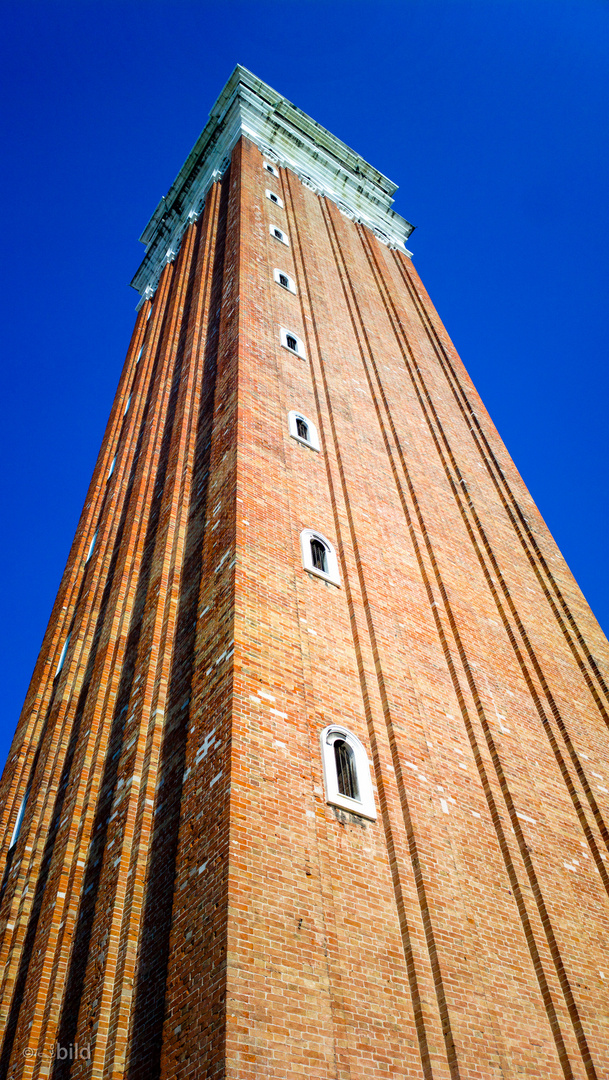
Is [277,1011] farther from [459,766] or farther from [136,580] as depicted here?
[136,580]

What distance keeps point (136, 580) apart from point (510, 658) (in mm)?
7244

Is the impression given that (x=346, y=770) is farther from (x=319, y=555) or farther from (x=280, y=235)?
(x=280, y=235)

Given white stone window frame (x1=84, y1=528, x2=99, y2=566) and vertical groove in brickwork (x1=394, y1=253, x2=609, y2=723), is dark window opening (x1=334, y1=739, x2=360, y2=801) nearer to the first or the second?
vertical groove in brickwork (x1=394, y1=253, x2=609, y2=723)

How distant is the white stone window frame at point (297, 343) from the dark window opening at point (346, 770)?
10652mm

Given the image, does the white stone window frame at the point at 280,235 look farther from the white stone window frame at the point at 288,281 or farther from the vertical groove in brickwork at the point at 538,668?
the vertical groove in brickwork at the point at 538,668

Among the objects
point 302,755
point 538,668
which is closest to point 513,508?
point 538,668

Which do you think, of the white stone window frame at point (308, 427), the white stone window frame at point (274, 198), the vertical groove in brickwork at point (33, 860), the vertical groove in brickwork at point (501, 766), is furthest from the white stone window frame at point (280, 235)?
the vertical groove in brickwork at point (33, 860)

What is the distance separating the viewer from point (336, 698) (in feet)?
39.8

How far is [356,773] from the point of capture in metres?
11.4

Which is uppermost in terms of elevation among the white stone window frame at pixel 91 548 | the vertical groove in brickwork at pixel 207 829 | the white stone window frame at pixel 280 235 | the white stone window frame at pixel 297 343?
the white stone window frame at pixel 280 235

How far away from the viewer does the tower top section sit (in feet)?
102

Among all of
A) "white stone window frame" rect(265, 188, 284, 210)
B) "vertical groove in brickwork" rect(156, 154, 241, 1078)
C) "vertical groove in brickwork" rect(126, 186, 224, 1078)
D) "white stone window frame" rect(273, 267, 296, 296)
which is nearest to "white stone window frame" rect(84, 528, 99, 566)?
"vertical groove in brickwork" rect(126, 186, 224, 1078)

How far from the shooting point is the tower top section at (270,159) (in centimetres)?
3100

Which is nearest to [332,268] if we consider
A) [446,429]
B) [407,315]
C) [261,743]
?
[407,315]
